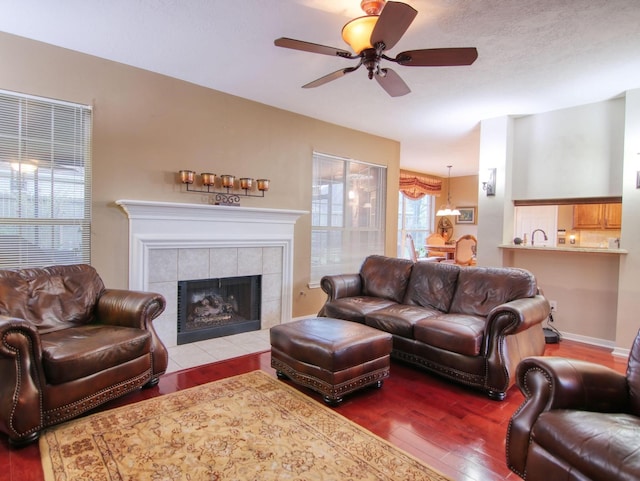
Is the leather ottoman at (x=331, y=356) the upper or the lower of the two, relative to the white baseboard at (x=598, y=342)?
upper

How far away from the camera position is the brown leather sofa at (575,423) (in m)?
1.26

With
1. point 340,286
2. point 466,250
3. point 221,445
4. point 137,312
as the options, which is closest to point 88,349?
point 137,312

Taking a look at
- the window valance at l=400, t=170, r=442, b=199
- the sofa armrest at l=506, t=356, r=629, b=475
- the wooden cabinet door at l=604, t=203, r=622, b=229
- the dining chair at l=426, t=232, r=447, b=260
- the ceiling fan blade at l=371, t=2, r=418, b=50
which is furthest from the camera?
the dining chair at l=426, t=232, r=447, b=260

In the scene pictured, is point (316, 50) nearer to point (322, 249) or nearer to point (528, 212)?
point (322, 249)

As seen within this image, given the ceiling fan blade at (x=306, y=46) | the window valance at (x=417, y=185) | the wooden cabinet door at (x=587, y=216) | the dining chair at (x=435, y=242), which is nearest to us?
the ceiling fan blade at (x=306, y=46)

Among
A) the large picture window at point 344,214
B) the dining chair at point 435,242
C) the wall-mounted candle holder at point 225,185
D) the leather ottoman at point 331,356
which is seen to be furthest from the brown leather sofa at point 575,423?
the dining chair at point 435,242

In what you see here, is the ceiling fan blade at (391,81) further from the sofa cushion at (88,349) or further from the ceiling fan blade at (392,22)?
the sofa cushion at (88,349)

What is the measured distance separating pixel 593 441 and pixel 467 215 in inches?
305

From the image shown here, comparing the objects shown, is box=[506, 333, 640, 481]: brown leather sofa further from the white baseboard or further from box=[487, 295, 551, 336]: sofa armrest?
the white baseboard

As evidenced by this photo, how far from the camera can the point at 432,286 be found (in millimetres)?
3592

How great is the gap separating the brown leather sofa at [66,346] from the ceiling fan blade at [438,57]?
2.33m

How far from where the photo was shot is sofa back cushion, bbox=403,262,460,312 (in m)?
3.47

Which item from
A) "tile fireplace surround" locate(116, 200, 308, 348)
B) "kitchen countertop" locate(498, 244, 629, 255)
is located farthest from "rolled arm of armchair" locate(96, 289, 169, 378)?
"kitchen countertop" locate(498, 244, 629, 255)

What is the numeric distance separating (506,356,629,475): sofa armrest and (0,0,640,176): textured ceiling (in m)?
2.11
